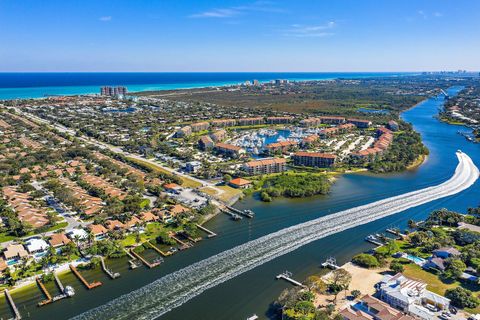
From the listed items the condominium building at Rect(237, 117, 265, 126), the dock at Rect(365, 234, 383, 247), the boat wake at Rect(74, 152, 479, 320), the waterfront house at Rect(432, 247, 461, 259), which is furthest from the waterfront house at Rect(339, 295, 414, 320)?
the condominium building at Rect(237, 117, 265, 126)

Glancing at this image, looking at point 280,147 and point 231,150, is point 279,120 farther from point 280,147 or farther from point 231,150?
point 231,150

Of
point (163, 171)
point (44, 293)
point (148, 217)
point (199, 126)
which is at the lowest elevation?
point (44, 293)

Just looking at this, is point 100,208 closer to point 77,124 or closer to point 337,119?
point 77,124

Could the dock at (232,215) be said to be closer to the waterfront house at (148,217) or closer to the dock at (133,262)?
the waterfront house at (148,217)

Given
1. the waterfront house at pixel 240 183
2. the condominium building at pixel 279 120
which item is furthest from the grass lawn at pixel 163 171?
the condominium building at pixel 279 120

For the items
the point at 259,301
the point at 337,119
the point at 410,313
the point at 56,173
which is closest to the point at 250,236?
the point at 259,301

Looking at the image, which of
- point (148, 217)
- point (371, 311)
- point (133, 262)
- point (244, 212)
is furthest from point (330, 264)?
point (148, 217)
